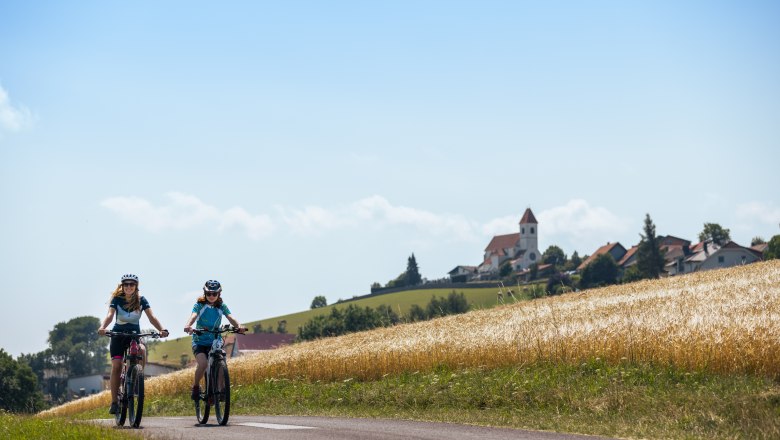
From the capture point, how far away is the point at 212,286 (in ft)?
52.5

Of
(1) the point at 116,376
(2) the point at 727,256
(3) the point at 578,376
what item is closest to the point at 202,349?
(1) the point at 116,376

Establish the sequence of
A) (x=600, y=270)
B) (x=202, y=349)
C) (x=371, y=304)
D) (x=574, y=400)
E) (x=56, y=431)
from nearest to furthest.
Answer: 1. (x=56, y=431)
2. (x=202, y=349)
3. (x=574, y=400)
4. (x=371, y=304)
5. (x=600, y=270)

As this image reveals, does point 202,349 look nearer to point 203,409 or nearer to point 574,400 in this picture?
point 203,409

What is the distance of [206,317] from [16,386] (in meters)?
86.8

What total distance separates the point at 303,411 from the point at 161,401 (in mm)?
9462

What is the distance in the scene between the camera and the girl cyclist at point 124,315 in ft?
51.7

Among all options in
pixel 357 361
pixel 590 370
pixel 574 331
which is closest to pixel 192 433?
pixel 590 370

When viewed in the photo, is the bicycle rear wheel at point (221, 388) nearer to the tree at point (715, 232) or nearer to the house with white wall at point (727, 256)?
the house with white wall at point (727, 256)

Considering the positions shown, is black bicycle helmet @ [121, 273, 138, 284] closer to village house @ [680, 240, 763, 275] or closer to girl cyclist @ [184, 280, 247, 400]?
girl cyclist @ [184, 280, 247, 400]

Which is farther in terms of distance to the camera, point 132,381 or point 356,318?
point 356,318

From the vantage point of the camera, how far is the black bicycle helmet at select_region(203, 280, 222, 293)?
16.0m

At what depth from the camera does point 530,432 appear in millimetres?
13938

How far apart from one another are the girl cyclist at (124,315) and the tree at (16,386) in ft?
272

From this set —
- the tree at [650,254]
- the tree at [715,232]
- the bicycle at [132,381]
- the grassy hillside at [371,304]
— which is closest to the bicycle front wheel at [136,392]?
the bicycle at [132,381]
